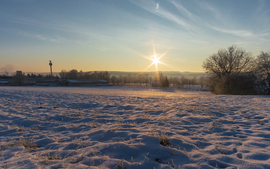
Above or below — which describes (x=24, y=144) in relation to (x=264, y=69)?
below

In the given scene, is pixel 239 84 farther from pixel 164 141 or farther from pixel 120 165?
pixel 120 165

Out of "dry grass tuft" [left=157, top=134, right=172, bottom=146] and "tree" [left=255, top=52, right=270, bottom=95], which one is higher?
"tree" [left=255, top=52, right=270, bottom=95]

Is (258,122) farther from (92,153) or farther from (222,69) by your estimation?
(222,69)

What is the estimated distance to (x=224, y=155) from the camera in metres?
2.95

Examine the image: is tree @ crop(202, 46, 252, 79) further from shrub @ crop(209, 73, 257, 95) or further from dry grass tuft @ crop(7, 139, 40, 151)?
dry grass tuft @ crop(7, 139, 40, 151)

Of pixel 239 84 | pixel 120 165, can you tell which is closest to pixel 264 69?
pixel 239 84

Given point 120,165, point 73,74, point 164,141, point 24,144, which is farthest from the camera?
point 73,74

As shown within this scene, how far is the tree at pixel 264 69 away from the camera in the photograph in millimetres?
20828

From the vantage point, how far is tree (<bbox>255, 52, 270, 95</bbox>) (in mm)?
20828

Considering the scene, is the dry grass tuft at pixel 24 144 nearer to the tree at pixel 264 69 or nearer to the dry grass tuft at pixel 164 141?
the dry grass tuft at pixel 164 141

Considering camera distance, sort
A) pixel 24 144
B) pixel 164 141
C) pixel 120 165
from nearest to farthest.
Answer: pixel 120 165 < pixel 24 144 < pixel 164 141

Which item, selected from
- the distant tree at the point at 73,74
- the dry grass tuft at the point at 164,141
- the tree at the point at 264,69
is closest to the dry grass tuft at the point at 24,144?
the dry grass tuft at the point at 164,141

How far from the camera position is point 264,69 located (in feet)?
72.4

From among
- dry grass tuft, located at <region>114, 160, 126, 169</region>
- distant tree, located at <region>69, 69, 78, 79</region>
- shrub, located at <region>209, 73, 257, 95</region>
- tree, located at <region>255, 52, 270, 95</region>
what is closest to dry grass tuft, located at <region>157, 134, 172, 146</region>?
dry grass tuft, located at <region>114, 160, 126, 169</region>
